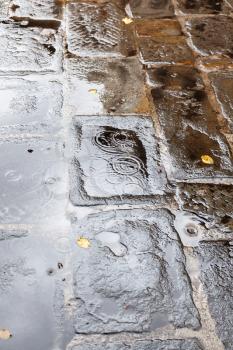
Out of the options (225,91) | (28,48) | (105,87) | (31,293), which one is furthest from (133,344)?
Answer: (28,48)

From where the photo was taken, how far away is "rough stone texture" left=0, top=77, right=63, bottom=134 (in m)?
3.28

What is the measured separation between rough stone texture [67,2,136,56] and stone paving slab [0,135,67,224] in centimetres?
140

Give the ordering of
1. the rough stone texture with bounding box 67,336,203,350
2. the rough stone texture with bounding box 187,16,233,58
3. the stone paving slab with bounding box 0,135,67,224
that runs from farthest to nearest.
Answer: the rough stone texture with bounding box 187,16,233,58, the stone paving slab with bounding box 0,135,67,224, the rough stone texture with bounding box 67,336,203,350

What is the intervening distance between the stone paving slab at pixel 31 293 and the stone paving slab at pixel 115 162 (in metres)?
0.43

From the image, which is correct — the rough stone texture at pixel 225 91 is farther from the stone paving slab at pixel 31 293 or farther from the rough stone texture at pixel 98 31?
the stone paving slab at pixel 31 293

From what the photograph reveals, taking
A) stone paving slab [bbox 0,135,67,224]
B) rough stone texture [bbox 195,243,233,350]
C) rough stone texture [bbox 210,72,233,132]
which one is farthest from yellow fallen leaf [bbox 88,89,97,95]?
rough stone texture [bbox 195,243,233,350]

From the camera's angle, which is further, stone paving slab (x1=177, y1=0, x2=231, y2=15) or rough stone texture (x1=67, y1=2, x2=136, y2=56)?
stone paving slab (x1=177, y1=0, x2=231, y2=15)

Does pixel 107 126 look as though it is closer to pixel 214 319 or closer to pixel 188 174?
pixel 188 174

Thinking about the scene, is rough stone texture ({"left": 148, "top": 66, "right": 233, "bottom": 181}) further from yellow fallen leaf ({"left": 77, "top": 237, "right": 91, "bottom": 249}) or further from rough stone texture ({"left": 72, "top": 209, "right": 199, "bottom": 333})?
yellow fallen leaf ({"left": 77, "top": 237, "right": 91, "bottom": 249})

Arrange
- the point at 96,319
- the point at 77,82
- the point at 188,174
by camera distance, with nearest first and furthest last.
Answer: the point at 96,319, the point at 188,174, the point at 77,82

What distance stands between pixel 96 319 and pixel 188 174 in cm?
124

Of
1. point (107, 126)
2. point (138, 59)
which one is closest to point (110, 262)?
point (107, 126)

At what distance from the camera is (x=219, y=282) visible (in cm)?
239

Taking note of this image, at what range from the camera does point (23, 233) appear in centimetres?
254
